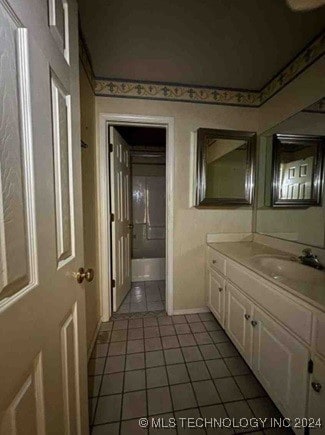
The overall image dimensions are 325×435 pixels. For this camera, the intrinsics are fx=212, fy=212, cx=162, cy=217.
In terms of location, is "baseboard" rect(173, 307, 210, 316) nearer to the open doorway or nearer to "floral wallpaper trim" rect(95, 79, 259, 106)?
the open doorway

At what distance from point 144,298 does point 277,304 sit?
1743 mm

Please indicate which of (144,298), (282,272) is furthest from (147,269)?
(282,272)

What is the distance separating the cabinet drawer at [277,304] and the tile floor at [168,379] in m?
0.59

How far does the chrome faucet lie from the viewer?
53.8 inches

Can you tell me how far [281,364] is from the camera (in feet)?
3.51

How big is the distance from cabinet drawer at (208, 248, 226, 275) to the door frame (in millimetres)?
370

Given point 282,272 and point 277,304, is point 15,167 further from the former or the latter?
point 282,272

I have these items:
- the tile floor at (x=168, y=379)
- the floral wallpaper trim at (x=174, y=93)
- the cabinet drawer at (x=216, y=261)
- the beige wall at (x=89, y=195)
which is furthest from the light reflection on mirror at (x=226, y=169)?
the tile floor at (x=168, y=379)

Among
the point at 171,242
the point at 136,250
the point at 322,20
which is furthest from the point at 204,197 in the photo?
the point at 136,250

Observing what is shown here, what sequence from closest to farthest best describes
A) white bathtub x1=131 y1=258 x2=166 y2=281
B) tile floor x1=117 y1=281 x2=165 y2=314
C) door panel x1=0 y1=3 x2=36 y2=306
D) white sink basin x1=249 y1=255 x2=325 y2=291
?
door panel x1=0 y1=3 x2=36 y2=306 < white sink basin x1=249 y1=255 x2=325 y2=291 < tile floor x1=117 y1=281 x2=165 y2=314 < white bathtub x1=131 y1=258 x2=166 y2=281

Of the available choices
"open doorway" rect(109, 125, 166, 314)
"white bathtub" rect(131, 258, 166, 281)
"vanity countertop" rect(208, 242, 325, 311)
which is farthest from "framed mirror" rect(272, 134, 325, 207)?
"white bathtub" rect(131, 258, 166, 281)

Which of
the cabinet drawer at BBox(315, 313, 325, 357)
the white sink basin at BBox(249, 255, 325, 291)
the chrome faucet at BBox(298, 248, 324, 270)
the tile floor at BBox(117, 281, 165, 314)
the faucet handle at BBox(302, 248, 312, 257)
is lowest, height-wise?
the tile floor at BBox(117, 281, 165, 314)

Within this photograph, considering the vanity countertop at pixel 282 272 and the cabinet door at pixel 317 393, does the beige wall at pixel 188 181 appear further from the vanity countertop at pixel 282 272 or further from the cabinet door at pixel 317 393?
the cabinet door at pixel 317 393

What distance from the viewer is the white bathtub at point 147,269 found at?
3088 mm
